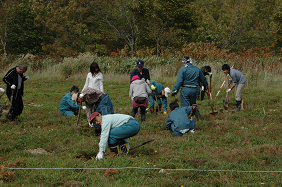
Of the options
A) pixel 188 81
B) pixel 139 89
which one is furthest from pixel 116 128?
pixel 188 81

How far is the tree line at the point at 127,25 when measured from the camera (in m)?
32.1

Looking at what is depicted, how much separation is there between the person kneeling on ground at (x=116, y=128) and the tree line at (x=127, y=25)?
25570mm

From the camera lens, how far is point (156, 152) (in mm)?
6688

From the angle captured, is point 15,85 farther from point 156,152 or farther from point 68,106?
point 156,152

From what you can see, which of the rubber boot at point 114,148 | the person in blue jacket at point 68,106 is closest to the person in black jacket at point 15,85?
the person in blue jacket at point 68,106

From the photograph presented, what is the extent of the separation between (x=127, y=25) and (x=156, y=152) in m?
30.1

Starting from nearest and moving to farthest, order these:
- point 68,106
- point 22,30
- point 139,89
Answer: point 139,89 < point 68,106 < point 22,30

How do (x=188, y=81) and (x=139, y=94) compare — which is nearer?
(x=188, y=81)

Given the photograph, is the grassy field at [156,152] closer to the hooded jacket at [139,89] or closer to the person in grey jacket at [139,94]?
the person in grey jacket at [139,94]

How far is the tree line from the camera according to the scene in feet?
105

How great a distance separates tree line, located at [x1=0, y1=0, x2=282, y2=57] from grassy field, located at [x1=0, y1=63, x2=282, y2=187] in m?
21.2

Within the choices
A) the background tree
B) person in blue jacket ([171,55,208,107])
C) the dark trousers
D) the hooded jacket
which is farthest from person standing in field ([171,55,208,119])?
the background tree

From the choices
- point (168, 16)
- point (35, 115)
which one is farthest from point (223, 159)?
point (168, 16)

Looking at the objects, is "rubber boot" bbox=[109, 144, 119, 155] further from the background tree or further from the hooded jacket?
the background tree
